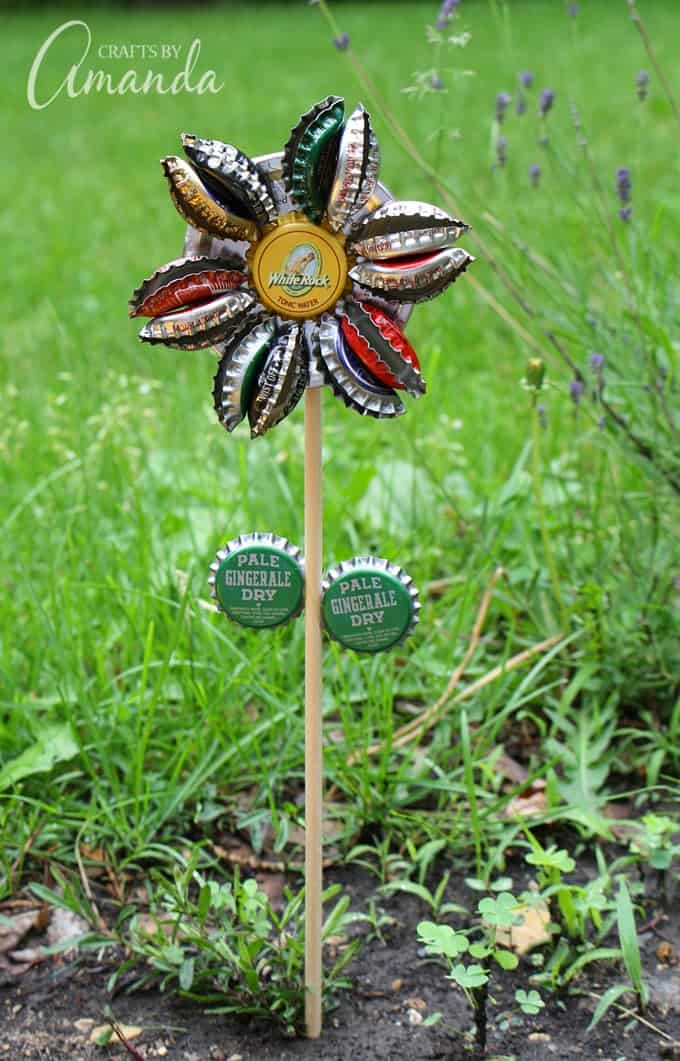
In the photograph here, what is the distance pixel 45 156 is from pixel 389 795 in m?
5.73

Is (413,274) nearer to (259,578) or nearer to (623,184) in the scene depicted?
(259,578)

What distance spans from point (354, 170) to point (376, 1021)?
1.06m

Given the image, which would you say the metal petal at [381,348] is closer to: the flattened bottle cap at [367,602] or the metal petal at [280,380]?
the metal petal at [280,380]

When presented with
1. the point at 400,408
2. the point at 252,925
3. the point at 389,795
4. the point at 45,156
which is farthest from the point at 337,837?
the point at 45,156

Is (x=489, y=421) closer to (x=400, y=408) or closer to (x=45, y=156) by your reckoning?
(x=400, y=408)

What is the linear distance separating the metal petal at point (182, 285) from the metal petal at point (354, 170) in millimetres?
128

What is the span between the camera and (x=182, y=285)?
49.9 inches

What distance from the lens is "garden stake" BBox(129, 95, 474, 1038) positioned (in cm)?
122

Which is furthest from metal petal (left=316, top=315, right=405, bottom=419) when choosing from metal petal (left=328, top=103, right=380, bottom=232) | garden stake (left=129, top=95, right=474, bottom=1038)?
metal petal (left=328, top=103, right=380, bottom=232)

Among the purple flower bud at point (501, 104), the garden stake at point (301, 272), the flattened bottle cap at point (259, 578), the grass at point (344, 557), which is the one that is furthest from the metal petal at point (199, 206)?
the purple flower bud at point (501, 104)

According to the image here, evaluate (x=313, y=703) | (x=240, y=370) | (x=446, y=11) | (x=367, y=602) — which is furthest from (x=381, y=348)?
(x=446, y=11)

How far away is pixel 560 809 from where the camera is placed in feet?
5.90

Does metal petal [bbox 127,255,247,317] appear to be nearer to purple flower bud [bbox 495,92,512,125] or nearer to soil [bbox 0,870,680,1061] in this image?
soil [bbox 0,870,680,1061]

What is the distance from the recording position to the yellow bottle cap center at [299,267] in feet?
4.13
